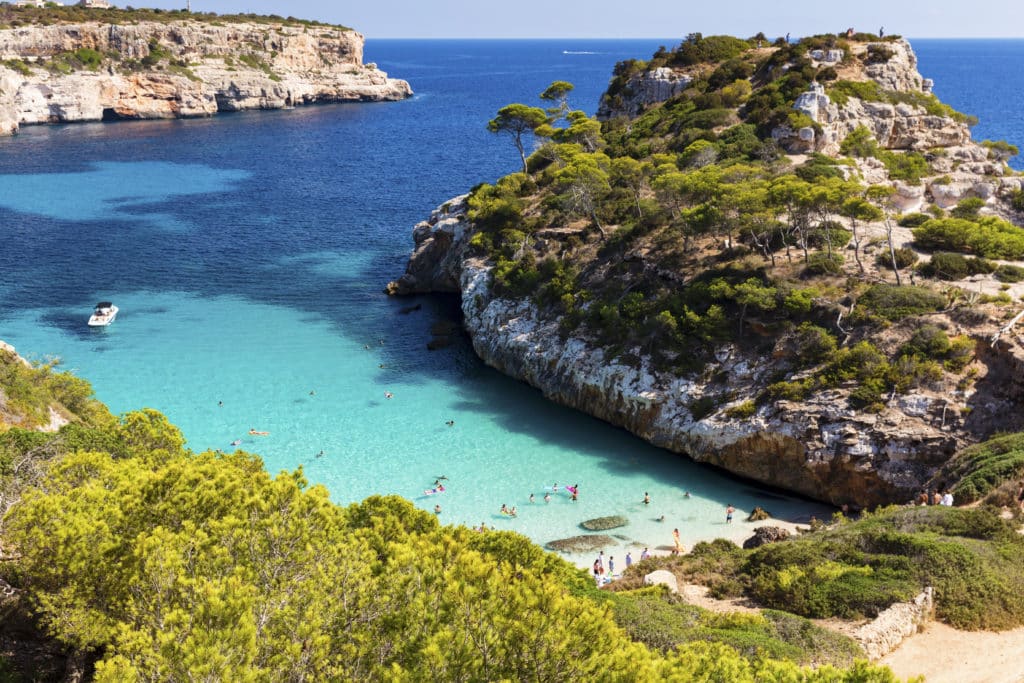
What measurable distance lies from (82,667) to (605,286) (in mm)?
32261

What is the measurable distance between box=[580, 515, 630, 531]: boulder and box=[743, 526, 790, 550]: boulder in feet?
15.8

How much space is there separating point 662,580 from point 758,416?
479 inches

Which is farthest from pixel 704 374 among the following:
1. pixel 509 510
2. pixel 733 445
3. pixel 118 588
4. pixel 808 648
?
pixel 118 588

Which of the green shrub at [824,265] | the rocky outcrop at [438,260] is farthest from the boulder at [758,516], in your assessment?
the rocky outcrop at [438,260]

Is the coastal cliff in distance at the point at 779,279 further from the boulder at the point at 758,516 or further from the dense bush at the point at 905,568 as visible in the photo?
the dense bush at the point at 905,568

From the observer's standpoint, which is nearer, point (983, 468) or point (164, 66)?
point (983, 468)

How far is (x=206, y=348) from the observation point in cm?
4625

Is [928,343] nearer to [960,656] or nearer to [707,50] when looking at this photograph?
[960,656]

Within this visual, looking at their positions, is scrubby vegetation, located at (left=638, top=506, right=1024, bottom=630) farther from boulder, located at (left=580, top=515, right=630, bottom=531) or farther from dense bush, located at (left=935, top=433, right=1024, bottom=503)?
boulder, located at (left=580, top=515, right=630, bottom=531)

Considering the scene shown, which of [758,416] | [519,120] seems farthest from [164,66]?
[758,416]

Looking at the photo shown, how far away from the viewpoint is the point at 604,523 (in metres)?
31.2

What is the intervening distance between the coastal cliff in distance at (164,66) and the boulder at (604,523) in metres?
124

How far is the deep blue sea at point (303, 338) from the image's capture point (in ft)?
111

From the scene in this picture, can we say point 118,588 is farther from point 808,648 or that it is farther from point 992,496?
point 992,496
